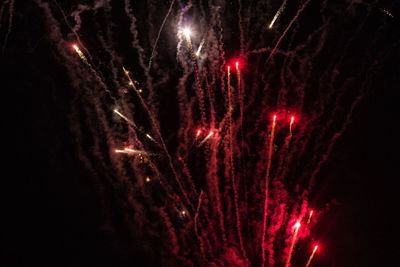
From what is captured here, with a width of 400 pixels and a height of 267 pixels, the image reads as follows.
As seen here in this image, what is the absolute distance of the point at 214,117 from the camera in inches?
183

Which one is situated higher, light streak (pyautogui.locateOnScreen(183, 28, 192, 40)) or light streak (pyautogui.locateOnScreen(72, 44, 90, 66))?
light streak (pyautogui.locateOnScreen(183, 28, 192, 40))

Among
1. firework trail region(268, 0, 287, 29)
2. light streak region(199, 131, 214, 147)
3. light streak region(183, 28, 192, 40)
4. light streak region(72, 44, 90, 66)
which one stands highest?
firework trail region(268, 0, 287, 29)

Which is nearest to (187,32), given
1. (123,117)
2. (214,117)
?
(214,117)

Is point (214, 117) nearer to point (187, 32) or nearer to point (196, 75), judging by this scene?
point (196, 75)

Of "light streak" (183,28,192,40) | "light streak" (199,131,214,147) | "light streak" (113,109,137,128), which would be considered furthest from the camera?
"light streak" (199,131,214,147)

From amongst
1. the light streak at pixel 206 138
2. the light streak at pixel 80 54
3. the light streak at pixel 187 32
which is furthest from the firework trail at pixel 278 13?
the light streak at pixel 80 54

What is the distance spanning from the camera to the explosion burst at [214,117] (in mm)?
4086

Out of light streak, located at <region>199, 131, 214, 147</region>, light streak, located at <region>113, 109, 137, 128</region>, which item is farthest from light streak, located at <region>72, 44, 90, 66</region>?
light streak, located at <region>199, 131, 214, 147</region>

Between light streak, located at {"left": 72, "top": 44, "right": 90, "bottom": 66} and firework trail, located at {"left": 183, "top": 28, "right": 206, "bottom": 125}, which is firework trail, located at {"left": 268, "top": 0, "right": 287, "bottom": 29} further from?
light streak, located at {"left": 72, "top": 44, "right": 90, "bottom": 66}

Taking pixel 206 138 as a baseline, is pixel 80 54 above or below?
above

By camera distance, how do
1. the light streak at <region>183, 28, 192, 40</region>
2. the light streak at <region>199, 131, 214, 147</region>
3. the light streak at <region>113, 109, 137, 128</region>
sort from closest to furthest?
the light streak at <region>183, 28, 192, 40</region> → the light streak at <region>113, 109, 137, 128</region> → the light streak at <region>199, 131, 214, 147</region>

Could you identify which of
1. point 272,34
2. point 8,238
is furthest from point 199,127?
point 8,238

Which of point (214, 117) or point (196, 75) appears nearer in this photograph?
point (196, 75)

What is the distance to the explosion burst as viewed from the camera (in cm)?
409
